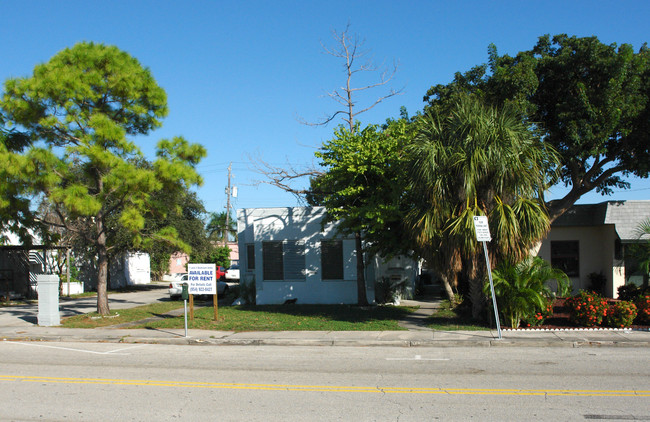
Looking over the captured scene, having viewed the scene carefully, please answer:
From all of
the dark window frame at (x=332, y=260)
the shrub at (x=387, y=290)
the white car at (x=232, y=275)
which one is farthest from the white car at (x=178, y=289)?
the shrub at (x=387, y=290)

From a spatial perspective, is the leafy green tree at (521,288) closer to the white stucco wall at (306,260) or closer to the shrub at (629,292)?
the shrub at (629,292)

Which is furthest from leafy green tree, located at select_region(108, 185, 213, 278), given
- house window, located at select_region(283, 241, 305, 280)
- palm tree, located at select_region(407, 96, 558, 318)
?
palm tree, located at select_region(407, 96, 558, 318)

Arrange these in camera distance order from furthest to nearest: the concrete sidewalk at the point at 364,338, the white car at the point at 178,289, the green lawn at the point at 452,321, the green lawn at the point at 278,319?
the white car at the point at 178,289, the green lawn at the point at 278,319, the green lawn at the point at 452,321, the concrete sidewalk at the point at 364,338

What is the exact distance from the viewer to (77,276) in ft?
125

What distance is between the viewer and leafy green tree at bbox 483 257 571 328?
44.4 feet

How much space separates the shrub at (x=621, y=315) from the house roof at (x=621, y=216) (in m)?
6.30

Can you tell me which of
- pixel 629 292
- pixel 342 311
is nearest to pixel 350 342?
pixel 342 311

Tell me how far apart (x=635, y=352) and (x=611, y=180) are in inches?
453

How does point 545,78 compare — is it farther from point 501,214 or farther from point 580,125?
point 501,214

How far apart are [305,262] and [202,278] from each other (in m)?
6.74

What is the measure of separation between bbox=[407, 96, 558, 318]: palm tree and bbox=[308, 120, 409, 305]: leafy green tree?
1373 mm

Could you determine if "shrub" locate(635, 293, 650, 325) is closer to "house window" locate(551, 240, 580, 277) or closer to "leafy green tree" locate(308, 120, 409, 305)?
"leafy green tree" locate(308, 120, 409, 305)

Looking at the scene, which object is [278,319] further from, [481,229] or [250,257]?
[481,229]

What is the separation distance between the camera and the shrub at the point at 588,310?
1377cm
